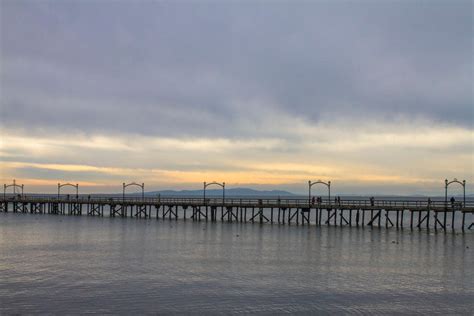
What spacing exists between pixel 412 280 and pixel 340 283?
3.85m

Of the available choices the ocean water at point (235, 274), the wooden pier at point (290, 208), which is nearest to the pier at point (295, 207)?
the wooden pier at point (290, 208)

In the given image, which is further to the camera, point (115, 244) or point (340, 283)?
point (115, 244)

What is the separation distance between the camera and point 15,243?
3838 cm

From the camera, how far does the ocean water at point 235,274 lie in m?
19.7

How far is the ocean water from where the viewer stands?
19.7 meters

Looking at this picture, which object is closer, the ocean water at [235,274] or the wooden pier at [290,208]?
the ocean water at [235,274]

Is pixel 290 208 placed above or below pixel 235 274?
above

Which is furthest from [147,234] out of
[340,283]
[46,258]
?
[340,283]

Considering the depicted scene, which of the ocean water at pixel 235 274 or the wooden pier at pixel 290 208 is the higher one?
the wooden pier at pixel 290 208

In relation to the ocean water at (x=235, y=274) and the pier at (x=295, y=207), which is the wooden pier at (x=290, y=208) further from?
the ocean water at (x=235, y=274)

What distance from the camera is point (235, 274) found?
25.7 metres

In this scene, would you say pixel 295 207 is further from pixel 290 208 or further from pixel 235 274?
pixel 235 274

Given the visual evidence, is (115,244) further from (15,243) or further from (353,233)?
(353,233)

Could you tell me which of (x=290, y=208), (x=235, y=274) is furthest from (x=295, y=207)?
(x=235, y=274)
